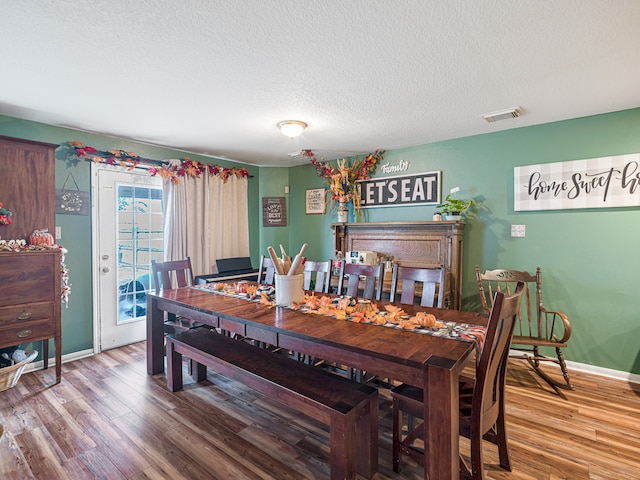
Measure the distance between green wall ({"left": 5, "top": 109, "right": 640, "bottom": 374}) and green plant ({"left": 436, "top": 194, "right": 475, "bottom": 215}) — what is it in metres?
0.09

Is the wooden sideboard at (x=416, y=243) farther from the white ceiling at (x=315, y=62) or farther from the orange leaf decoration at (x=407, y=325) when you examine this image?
the orange leaf decoration at (x=407, y=325)

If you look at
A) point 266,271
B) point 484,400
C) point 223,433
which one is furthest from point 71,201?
point 484,400

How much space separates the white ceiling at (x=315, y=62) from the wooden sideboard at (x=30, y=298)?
1.30 metres

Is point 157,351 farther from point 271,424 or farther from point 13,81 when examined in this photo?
point 13,81

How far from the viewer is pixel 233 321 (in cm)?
210

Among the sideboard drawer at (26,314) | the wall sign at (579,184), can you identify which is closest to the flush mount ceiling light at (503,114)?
the wall sign at (579,184)

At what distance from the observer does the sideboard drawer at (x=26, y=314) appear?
261 cm

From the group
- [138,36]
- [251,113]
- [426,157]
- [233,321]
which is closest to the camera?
[138,36]

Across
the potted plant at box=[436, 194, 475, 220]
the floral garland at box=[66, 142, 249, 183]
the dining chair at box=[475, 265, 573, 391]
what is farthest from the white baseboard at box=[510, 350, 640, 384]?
the floral garland at box=[66, 142, 249, 183]

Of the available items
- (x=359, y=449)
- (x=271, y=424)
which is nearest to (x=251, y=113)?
(x=271, y=424)

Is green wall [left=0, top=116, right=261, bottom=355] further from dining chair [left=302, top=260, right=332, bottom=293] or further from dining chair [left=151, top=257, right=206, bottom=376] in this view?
dining chair [left=302, top=260, right=332, bottom=293]

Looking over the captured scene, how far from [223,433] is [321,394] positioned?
82 centimetres

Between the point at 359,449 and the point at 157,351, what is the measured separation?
207 cm

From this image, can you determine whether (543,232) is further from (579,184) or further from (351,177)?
(351,177)
